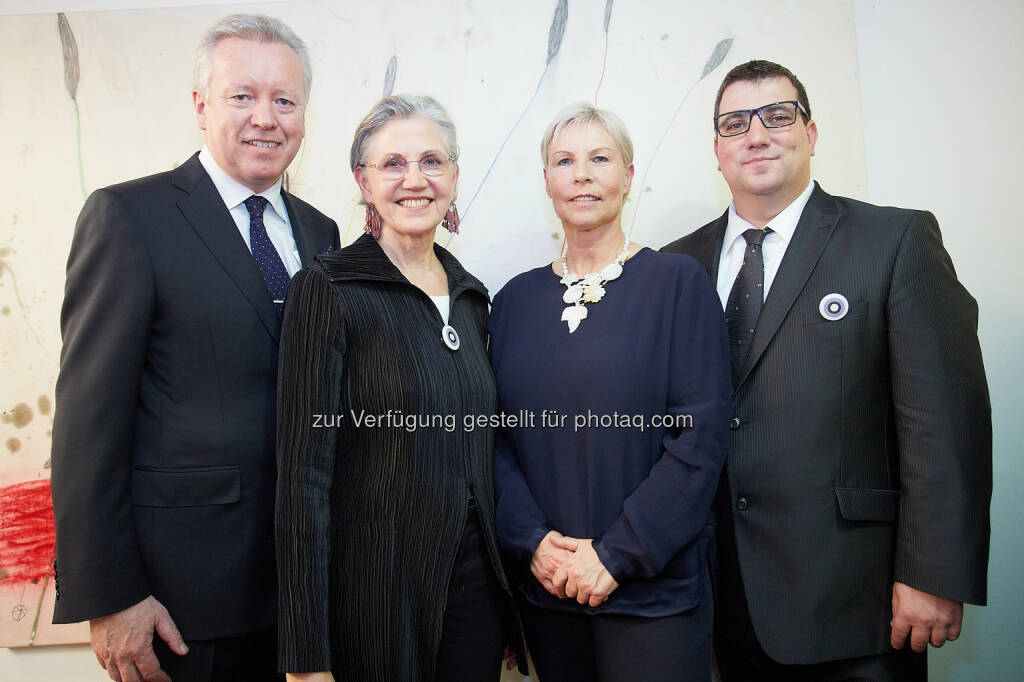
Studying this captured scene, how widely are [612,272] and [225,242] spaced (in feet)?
3.13

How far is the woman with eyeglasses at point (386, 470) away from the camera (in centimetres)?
130

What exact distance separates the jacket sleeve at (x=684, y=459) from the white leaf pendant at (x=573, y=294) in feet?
0.79

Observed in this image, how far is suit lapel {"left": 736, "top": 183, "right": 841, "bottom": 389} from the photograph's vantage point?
1.62m

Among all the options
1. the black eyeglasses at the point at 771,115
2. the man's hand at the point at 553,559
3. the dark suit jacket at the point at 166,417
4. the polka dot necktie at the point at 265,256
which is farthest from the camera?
the black eyeglasses at the point at 771,115

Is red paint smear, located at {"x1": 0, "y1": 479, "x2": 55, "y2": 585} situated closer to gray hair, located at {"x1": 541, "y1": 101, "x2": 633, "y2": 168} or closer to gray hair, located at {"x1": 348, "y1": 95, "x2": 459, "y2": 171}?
gray hair, located at {"x1": 348, "y1": 95, "x2": 459, "y2": 171}

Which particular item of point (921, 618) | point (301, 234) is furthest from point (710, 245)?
point (301, 234)

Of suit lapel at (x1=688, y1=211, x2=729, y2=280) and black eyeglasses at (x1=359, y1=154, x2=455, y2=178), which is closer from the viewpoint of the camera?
black eyeglasses at (x1=359, y1=154, x2=455, y2=178)

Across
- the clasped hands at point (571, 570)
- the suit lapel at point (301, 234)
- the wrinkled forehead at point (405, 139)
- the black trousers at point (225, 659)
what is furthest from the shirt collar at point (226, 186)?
the clasped hands at point (571, 570)

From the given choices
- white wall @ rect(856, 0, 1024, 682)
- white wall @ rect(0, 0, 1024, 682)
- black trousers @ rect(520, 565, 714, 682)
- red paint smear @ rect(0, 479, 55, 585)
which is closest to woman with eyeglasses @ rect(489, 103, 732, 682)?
black trousers @ rect(520, 565, 714, 682)

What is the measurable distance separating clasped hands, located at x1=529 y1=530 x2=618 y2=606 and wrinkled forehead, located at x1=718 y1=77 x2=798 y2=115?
1290mm

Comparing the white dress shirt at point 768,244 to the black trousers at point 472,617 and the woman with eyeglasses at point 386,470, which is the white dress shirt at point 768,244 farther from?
the black trousers at point 472,617

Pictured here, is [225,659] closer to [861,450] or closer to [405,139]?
[405,139]

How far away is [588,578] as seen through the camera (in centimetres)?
142

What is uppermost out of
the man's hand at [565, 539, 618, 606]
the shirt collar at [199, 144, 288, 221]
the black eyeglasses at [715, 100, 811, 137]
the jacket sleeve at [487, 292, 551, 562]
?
the black eyeglasses at [715, 100, 811, 137]
